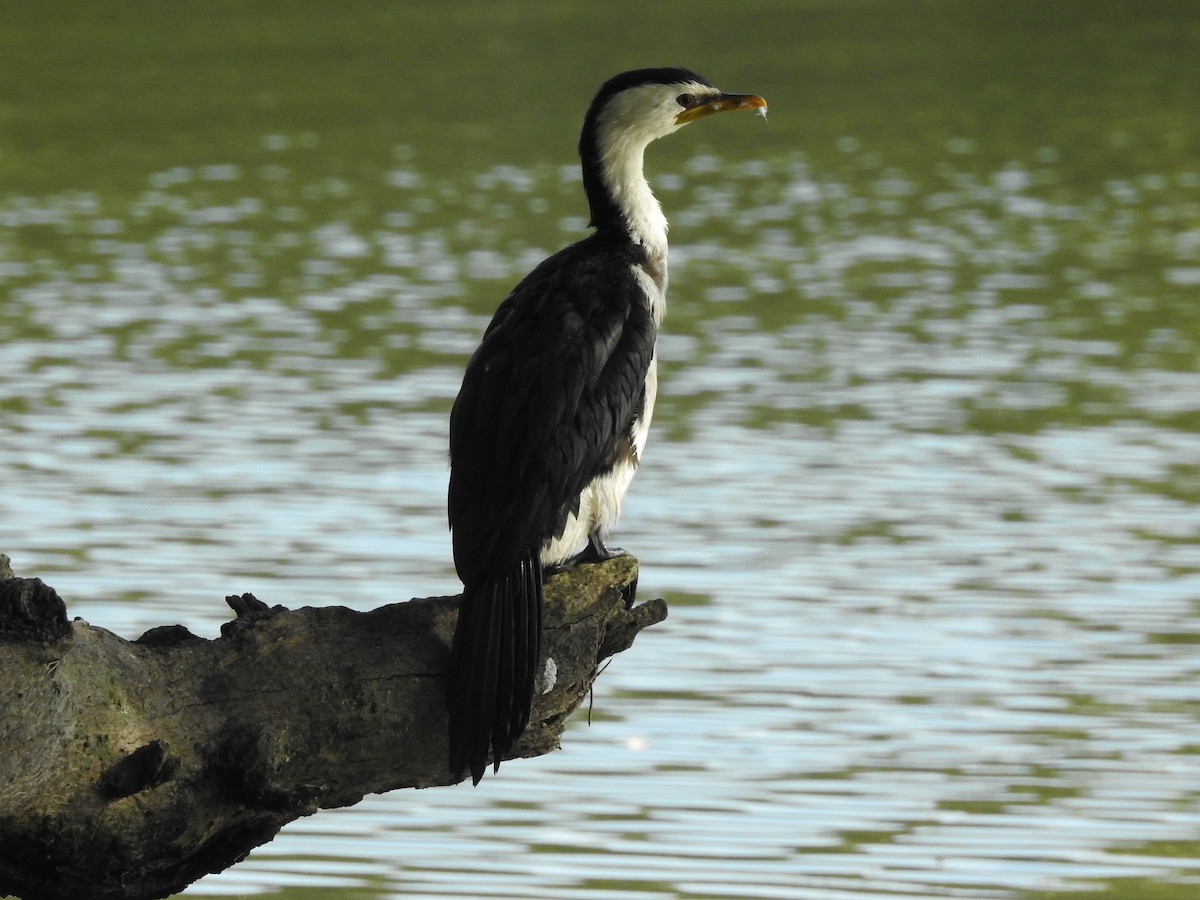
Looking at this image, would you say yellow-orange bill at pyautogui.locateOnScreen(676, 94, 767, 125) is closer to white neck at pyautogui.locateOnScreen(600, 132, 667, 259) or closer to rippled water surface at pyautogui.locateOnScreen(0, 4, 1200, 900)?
white neck at pyautogui.locateOnScreen(600, 132, 667, 259)

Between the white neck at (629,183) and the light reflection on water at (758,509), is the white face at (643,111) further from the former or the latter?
the light reflection on water at (758,509)

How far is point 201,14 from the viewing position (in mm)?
30359

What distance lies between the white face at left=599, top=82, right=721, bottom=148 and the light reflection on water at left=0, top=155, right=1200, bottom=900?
209 cm

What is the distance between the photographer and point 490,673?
4.63 m

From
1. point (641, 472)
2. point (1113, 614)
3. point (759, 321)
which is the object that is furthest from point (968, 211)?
point (1113, 614)

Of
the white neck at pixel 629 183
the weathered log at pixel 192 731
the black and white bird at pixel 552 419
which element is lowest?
the weathered log at pixel 192 731

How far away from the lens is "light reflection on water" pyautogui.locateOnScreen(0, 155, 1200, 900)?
702 cm

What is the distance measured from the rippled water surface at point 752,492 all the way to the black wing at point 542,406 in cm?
186

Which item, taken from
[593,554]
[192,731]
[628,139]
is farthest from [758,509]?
[192,731]

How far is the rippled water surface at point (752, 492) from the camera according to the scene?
7020 mm

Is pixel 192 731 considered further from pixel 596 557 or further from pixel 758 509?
pixel 758 509

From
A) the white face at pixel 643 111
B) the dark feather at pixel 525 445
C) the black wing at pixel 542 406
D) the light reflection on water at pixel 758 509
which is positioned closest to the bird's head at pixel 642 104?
the white face at pixel 643 111

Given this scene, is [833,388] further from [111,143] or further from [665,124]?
[111,143]

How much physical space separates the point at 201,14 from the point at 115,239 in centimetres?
1309
